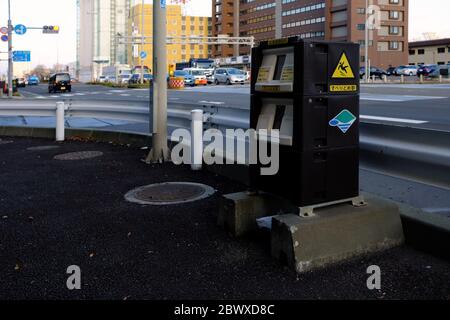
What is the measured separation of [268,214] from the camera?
172 inches

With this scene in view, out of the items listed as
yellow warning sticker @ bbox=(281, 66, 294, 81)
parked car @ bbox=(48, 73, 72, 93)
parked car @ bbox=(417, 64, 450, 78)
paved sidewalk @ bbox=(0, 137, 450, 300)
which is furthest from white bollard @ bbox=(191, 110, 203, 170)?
parked car @ bbox=(417, 64, 450, 78)

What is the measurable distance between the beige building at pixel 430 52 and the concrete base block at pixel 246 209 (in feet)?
375

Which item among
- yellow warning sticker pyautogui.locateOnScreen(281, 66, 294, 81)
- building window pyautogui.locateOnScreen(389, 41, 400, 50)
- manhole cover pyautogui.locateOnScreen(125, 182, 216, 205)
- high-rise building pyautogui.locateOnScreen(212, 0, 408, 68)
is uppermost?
high-rise building pyautogui.locateOnScreen(212, 0, 408, 68)

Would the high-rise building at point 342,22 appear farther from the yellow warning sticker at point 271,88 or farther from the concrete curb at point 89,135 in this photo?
the yellow warning sticker at point 271,88

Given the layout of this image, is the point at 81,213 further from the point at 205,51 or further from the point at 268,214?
the point at 205,51

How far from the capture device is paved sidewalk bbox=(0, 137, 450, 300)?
124 inches

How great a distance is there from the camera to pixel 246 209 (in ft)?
13.9

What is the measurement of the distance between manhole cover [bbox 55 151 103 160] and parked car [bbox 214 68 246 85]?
39.5m

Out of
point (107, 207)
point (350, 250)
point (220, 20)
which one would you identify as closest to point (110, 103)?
point (107, 207)

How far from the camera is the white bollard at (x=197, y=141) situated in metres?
7.14

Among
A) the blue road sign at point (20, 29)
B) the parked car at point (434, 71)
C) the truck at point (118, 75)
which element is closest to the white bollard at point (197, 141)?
the blue road sign at point (20, 29)

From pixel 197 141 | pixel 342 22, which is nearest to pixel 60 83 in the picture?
pixel 197 141

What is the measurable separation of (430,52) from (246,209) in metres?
121

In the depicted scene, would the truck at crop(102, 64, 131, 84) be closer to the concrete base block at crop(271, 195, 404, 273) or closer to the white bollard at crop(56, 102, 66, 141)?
the white bollard at crop(56, 102, 66, 141)
